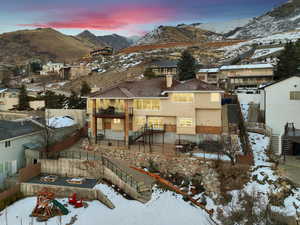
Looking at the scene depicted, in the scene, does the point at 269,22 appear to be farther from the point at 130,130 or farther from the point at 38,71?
the point at 130,130

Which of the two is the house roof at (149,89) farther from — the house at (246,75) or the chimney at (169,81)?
the house at (246,75)

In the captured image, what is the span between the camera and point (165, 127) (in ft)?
82.1

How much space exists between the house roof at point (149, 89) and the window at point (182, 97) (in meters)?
0.50

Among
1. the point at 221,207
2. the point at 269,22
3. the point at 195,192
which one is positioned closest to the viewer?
the point at 221,207

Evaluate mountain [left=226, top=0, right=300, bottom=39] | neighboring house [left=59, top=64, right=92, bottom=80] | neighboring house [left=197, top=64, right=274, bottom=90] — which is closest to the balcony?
neighboring house [left=197, top=64, right=274, bottom=90]

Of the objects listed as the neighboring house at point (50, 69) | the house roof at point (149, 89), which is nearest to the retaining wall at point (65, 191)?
the house roof at point (149, 89)

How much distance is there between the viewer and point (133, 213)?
628 inches

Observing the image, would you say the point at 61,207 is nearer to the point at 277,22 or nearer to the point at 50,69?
the point at 50,69

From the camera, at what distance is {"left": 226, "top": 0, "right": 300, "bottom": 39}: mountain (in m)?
153

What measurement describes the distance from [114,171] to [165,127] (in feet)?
26.3

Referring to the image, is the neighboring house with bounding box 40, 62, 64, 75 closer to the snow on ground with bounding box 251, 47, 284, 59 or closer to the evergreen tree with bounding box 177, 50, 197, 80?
the evergreen tree with bounding box 177, 50, 197, 80

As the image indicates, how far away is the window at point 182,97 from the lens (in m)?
23.4

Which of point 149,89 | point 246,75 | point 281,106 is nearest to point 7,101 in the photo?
point 149,89

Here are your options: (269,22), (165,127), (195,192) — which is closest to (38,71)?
(165,127)
